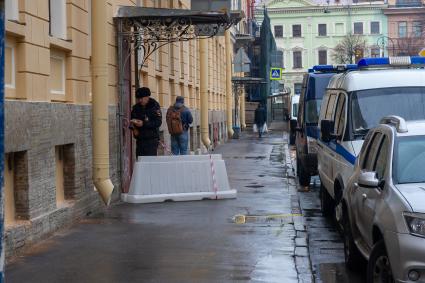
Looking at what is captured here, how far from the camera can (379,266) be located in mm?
6164

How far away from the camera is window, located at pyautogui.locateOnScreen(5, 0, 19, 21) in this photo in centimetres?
838

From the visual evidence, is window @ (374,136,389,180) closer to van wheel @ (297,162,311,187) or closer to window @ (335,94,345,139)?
window @ (335,94,345,139)

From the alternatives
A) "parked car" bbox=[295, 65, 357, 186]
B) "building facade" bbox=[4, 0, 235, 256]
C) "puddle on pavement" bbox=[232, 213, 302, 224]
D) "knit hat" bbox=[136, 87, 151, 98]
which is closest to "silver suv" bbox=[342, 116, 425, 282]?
"puddle on pavement" bbox=[232, 213, 302, 224]

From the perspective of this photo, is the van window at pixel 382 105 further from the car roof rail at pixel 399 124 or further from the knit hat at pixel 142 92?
the knit hat at pixel 142 92

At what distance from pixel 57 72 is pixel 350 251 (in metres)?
4.95

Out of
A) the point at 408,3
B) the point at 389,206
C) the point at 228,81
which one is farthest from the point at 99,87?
the point at 408,3

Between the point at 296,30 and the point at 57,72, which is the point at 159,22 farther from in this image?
the point at 296,30

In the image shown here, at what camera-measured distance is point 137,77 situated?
1483 centimetres

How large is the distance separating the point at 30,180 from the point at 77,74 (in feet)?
9.00

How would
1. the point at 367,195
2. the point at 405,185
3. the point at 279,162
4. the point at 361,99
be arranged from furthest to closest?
the point at 279,162 < the point at 361,99 < the point at 367,195 < the point at 405,185

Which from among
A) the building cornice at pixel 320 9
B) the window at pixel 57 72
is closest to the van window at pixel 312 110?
the window at pixel 57 72

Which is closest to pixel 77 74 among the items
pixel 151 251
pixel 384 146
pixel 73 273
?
pixel 151 251

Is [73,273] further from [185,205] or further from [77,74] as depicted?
[185,205]

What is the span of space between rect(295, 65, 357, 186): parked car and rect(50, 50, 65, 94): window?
689 cm
